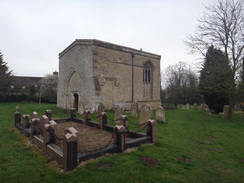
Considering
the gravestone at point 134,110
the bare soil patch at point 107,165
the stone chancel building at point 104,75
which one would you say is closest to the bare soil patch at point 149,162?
the bare soil patch at point 107,165

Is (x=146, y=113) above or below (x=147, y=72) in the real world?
below

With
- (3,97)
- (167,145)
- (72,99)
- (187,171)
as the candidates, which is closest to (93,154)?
(187,171)

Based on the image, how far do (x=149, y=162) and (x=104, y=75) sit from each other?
37.9 ft

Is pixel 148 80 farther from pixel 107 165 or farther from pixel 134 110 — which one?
pixel 107 165

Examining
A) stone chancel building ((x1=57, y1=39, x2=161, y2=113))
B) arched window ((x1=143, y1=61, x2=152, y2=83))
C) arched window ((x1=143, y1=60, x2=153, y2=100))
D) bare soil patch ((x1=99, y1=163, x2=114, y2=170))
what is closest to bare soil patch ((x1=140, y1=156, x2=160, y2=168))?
bare soil patch ((x1=99, y1=163, x2=114, y2=170))

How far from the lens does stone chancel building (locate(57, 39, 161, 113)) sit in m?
14.5

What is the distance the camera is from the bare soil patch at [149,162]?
4.39 m

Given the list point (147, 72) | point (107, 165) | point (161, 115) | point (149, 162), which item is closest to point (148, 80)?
point (147, 72)

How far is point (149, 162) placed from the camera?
14.9ft

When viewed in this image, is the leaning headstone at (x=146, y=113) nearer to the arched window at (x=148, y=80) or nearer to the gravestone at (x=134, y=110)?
the gravestone at (x=134, y=110)

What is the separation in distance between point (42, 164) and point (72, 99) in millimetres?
12888

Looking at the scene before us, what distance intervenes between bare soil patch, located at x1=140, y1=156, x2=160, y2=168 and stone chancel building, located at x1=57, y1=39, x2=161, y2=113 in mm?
9671

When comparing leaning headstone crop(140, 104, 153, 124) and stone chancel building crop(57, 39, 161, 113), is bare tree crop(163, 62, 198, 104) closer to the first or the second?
stone chancel building crop(57, 39, 161, 113)

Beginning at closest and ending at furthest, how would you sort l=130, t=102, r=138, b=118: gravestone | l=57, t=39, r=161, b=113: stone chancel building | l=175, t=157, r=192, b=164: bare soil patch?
l=175, t=157, r=192, b=164: bare soil patch, l=130, t=102, r=138, b=118: gravestone, l=57, t=39, r=161, b=113: stone chancel building
